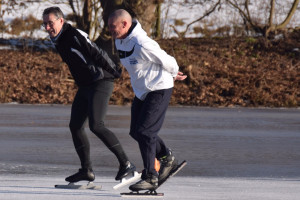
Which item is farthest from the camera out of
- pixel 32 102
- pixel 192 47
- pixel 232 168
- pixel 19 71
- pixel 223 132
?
pixel 192 47

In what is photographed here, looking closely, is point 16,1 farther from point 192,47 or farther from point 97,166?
point 97,166

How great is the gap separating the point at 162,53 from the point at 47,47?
20.3m

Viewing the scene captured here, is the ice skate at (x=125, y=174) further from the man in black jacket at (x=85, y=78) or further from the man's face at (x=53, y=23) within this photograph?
the man's face at (x=53, y=23)

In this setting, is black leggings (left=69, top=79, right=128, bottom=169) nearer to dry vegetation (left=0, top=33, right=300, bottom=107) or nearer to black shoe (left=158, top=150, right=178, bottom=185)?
black shoe (left=158, top=150, right=178, bottom=185)

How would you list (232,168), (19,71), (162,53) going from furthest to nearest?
(19,71) < (232,168) < (162,53)

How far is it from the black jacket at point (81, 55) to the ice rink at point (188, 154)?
1.13 m

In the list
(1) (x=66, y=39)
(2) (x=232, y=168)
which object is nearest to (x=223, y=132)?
(2) (x=232, y=168)

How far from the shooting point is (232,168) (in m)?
8.82

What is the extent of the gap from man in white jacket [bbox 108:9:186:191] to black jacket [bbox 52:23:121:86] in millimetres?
400

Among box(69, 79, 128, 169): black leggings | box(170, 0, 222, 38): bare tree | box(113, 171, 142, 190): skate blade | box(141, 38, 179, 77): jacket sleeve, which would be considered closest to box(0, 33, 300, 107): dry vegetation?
box(170, 0, 222, 38): bare tree

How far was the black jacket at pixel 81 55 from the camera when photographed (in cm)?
706

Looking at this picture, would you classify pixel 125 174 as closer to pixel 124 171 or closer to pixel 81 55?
pixel 124 171

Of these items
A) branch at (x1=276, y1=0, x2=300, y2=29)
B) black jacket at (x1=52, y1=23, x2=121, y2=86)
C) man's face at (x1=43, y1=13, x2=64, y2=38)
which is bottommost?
branch at (x1=276, y1=0, x2=300, y2=29)

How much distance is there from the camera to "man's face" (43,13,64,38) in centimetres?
695
